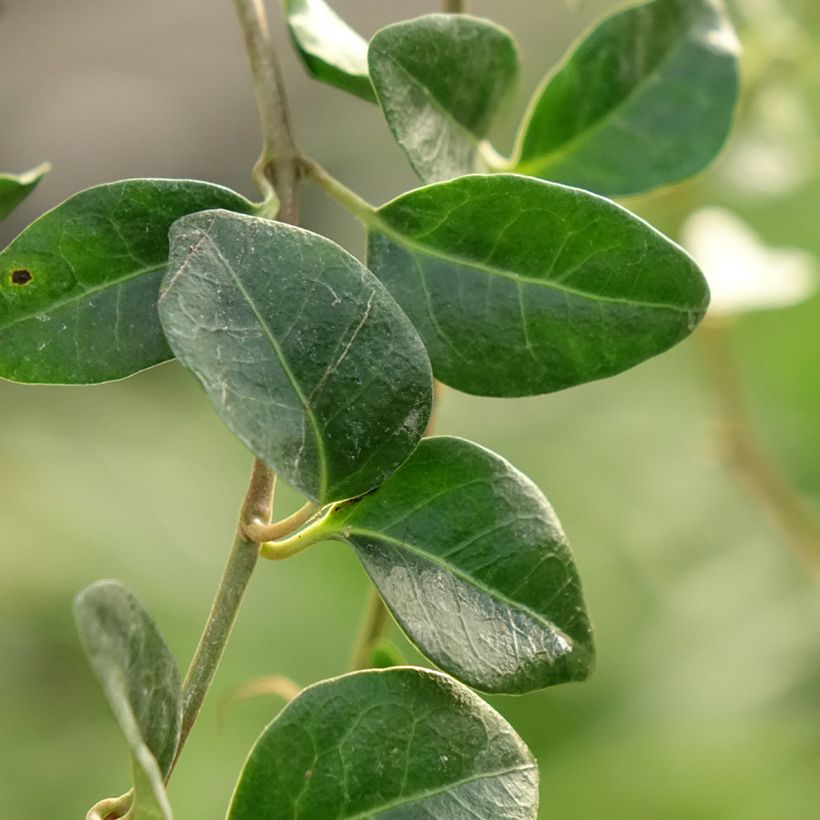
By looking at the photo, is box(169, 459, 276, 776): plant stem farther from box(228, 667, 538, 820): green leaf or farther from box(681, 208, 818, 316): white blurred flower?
box(681, 208, 818, 316): white blurred flower

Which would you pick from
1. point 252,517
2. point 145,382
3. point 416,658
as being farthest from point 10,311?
point 145,382

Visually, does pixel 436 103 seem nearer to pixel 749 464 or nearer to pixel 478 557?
pixel 478 557

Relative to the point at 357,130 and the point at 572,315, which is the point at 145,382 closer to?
the point at 357,130

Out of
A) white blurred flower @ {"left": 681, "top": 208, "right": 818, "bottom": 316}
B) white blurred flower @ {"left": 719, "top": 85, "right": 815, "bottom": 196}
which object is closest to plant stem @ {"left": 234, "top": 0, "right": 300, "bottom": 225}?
white blurred flower @ {"left": 681, "top": 208, "right": 818, "bottom": 316}

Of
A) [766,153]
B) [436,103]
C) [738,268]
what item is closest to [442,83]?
[436,103]

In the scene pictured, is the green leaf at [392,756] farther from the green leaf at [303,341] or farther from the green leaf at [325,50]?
the green leaf at [325,50]

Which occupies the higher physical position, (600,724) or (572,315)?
(572,315)
